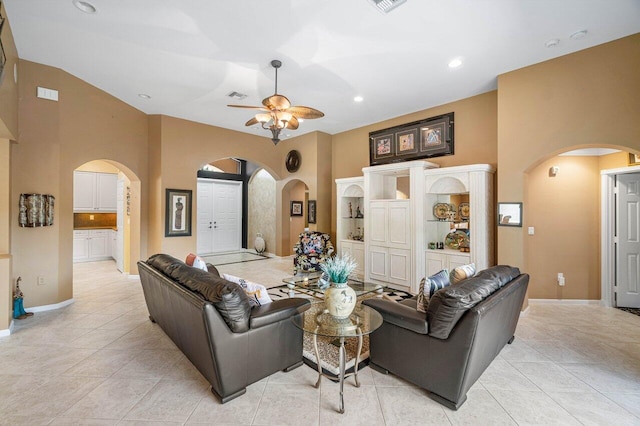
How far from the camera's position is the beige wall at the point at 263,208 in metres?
8.96

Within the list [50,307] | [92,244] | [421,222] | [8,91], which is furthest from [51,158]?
[421,222]

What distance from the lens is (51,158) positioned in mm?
4090

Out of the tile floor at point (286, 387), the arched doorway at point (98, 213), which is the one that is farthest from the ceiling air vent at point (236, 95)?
the tile floor at point (286, 387)

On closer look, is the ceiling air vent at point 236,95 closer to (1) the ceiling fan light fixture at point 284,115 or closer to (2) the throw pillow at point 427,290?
(1) the ceiling fan light fixture at point 284,115

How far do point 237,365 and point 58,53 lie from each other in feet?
14.6

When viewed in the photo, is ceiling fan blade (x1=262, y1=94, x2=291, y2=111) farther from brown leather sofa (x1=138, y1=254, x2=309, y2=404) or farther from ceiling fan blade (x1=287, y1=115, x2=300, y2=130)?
brown leather sofa (x1=138, y1=254, x2=309, y2=404)

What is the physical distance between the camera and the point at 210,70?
401cm

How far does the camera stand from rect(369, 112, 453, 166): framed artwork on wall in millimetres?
5171

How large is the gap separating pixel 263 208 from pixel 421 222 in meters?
5.81

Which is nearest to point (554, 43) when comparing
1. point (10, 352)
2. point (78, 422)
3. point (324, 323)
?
point (324, 323)

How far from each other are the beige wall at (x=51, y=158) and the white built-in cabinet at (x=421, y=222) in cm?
484

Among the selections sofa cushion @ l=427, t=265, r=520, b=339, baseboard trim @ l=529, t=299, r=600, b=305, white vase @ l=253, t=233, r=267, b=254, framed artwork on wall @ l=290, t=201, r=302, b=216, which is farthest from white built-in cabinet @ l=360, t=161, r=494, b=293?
white vase @ l=253, t=233, r=267, b=254

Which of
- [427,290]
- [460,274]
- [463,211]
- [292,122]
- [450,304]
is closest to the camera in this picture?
[450,304]

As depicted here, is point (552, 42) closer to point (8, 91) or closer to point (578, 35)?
point (578, 35)
